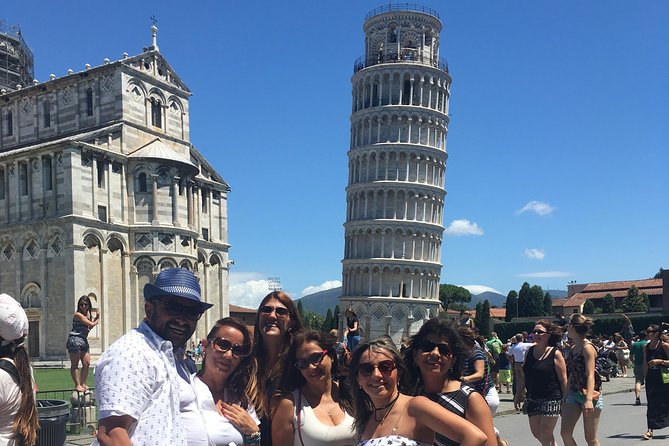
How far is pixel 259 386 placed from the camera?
15.0 ft

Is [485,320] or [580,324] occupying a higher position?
[580,324]

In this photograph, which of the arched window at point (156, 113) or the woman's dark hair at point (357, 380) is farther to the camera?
the arched window at point (156, 113)

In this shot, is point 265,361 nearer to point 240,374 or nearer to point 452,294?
point 240,374

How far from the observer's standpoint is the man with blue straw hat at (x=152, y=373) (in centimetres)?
310

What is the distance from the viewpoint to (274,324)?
487 centimetres

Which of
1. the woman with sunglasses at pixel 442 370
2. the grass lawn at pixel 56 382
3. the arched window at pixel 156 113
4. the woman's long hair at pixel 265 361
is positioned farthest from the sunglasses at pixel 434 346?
the arched window at pixel 156 113

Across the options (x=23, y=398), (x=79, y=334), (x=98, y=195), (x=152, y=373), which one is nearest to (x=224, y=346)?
(x=152, y=373)

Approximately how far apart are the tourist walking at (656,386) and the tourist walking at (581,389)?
8.37 ft

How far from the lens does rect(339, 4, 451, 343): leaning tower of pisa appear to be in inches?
2462

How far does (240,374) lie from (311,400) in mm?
540

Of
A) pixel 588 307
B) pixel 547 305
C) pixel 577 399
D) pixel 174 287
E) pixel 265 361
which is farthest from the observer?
pixel 547 305

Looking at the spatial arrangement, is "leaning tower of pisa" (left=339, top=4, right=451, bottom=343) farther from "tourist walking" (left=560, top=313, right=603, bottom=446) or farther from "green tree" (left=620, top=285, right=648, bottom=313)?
"tourist walking" (left=560, top=313, right=603, bottom=446)

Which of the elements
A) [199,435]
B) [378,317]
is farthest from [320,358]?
[378,317]

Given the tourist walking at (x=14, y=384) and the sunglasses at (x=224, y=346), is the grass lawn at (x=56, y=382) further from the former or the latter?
the sunglasses at (x=224, y=346)
